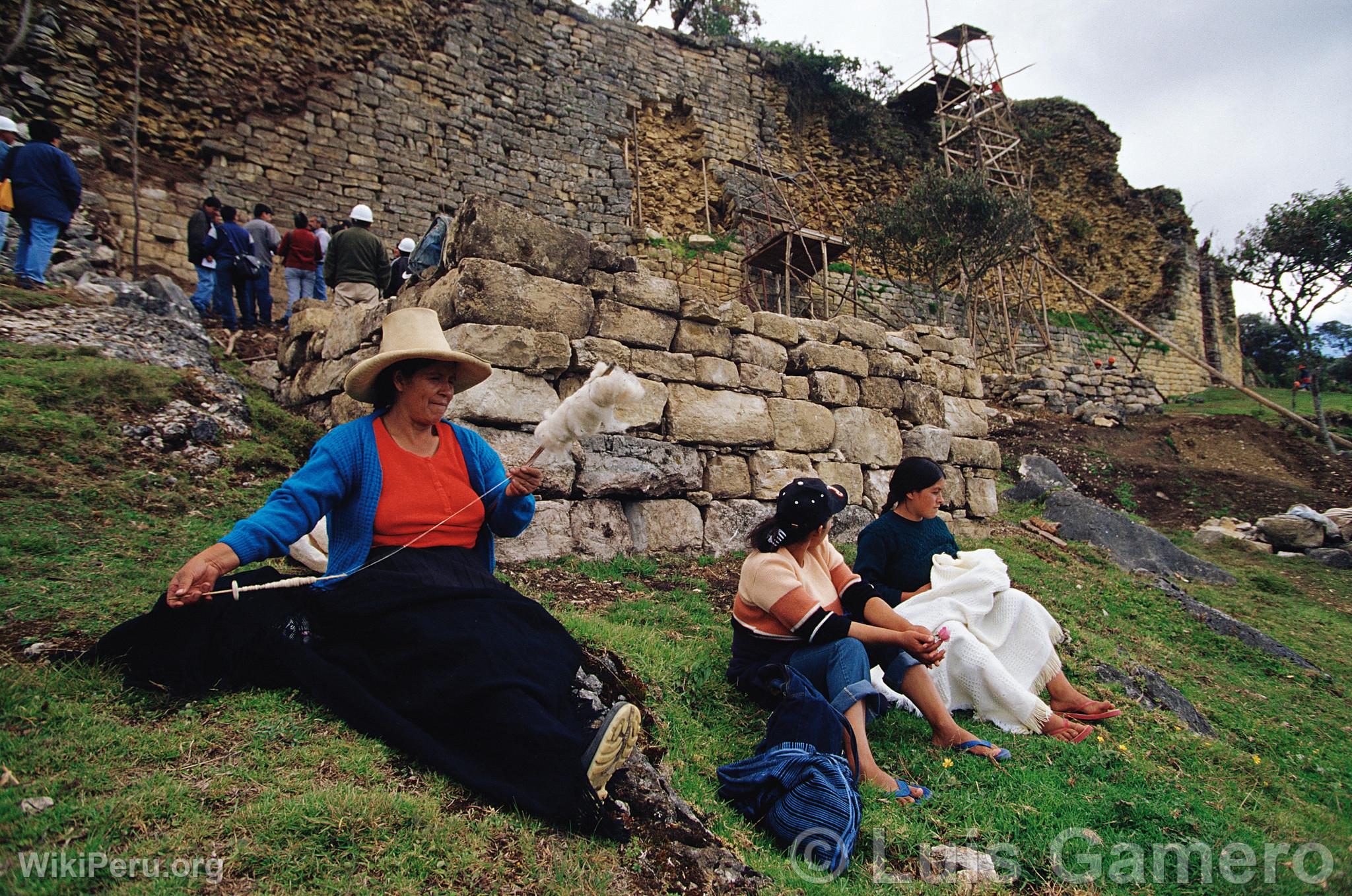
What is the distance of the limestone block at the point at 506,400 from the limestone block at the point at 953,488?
4808 mm

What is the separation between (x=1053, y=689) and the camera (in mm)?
4172

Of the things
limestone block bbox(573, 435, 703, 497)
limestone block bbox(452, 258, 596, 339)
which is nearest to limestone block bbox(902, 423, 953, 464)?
limestone block bbox(573, 435, 703, 497)

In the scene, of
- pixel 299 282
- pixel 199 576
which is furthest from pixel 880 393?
pixel 299 282

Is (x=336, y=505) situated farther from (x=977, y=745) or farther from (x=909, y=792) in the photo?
(x=977, y=745)

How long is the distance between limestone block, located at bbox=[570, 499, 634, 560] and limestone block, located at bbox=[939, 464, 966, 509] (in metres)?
4.09

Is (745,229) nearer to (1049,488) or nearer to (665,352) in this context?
(1049,488)

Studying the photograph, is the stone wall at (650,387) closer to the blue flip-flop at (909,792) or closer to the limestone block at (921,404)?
the limestone block at (921,404)

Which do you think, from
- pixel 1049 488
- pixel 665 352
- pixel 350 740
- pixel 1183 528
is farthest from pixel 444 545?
pixel 1183 528

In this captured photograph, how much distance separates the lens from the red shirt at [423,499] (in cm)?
279

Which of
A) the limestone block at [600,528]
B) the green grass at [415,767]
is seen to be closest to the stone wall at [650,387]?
the limestone block at [600,528]

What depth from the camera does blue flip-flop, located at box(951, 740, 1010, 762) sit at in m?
3.43

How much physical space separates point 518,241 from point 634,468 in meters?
1.92

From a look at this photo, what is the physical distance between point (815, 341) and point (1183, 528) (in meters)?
8.12

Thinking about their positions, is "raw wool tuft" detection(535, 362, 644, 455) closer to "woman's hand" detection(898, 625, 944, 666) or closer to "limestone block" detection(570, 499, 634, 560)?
"woman's hand" detection(898, 625, 944, 666)
